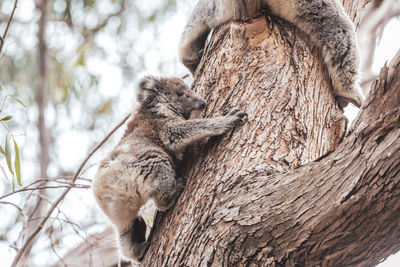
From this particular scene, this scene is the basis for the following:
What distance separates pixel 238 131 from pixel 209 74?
1.69 ft

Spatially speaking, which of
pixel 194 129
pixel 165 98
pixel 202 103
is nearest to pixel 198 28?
pixel 165 98

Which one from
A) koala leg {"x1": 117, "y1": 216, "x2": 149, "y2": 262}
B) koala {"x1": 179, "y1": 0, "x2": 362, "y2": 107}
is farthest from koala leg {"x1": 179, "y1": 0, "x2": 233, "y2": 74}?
koala leg {"x1": 117, "y1": 216, "x2": 149, "y2": 262}

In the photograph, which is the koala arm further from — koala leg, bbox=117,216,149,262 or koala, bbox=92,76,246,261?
koala leg, bbox=117,216,149,262

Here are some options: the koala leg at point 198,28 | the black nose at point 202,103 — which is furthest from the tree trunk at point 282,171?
the koala leg at point 198,28

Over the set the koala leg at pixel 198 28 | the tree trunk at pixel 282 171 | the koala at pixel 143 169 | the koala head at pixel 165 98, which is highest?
the koala leg at pixel 198 28

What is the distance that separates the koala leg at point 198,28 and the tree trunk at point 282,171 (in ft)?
1.02

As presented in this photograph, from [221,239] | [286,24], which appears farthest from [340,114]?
[221,239]

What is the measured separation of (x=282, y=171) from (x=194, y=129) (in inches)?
21.4

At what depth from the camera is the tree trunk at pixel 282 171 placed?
1.32 m

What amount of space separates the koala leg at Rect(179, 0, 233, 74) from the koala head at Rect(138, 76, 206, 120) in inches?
15.0

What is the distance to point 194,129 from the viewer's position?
2133 millimetres

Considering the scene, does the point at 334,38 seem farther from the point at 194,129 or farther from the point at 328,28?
the point at 194,129

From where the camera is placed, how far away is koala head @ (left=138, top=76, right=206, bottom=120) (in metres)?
2.55

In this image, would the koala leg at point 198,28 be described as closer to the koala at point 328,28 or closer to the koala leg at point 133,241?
the koala at point 328,28
